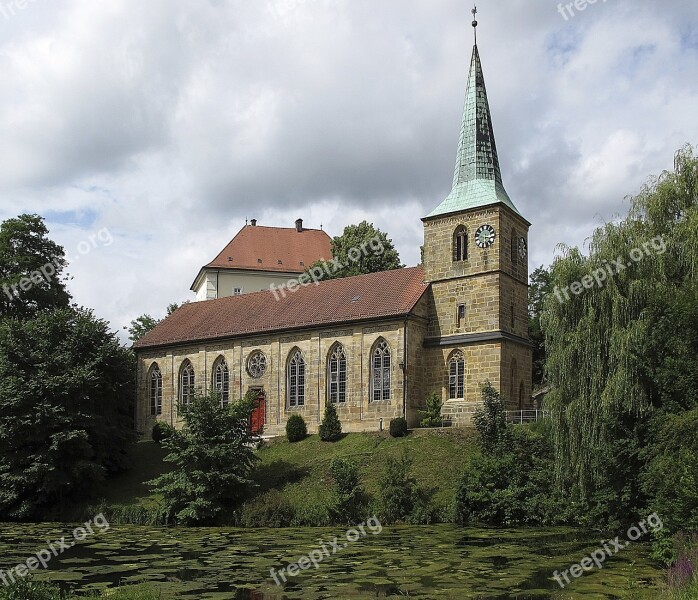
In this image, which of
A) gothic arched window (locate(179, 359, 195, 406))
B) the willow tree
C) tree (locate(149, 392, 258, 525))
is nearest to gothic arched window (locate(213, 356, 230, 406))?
gothic arched window (locate(179, 359, 195, 406))

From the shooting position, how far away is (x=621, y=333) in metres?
26.8

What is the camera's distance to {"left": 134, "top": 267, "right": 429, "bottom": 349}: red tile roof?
44.8 m

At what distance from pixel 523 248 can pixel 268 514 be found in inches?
827

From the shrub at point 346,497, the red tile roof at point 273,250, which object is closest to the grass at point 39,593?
the shrub at point 346,497

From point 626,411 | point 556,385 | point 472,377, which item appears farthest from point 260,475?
point 626,411

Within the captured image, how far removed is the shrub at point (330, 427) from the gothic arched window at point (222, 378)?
9055 millimetres

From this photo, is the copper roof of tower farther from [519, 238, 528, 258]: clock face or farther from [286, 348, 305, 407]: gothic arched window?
[286, 348, 305, 407]: gothic arched window

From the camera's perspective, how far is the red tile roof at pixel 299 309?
147 feet

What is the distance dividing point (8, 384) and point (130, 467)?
8.15 m

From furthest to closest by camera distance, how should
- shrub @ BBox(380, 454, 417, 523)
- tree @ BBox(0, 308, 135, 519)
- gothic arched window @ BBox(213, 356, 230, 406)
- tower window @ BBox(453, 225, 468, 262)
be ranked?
gothic arched window @ BBox(213, 356, 230, 406), tower window @ BBox(453, 225, 468, 262), tree @ BBox(0, 308, 135, 519), shrub @ BBox(380, 454, 417, 523)

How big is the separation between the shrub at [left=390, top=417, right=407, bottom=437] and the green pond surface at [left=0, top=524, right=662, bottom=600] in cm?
948

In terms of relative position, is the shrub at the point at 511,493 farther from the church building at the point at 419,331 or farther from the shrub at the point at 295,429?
the shrub at the point at 295,429

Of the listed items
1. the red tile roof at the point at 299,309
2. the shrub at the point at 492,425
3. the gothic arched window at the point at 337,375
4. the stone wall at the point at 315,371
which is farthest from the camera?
the gothic arched window at the point at 337,375

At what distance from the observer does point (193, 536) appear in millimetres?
29234
